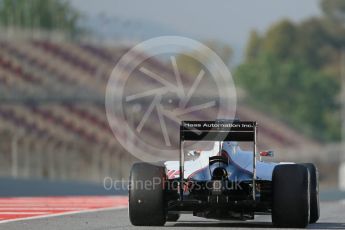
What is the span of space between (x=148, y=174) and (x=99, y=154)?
55100mm

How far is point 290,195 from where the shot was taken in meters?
17.3

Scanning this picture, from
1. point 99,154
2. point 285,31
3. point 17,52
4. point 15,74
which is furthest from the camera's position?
point 285,31

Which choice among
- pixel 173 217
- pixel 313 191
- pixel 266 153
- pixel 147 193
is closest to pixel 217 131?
pixel 266 153

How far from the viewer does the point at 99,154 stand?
72.4m

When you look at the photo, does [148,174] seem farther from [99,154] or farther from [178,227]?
[99,154]

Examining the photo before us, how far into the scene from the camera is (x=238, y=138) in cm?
1761

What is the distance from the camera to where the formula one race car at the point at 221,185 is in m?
17.4

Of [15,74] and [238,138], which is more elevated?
[15,74]

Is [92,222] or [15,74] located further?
[15,74]

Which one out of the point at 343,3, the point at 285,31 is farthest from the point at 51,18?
the point at 343,3

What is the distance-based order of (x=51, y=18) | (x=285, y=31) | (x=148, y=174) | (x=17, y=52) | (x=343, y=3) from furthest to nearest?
(x=343, y=3), (x=285, y=31), (x=51, y=18), (x=17, y=52), (x=148, y=174)

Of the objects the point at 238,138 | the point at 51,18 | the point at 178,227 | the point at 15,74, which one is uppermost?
the point at 51,18

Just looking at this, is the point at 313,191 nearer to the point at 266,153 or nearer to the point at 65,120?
the point at 266,153

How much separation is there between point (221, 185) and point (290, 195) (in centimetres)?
88
